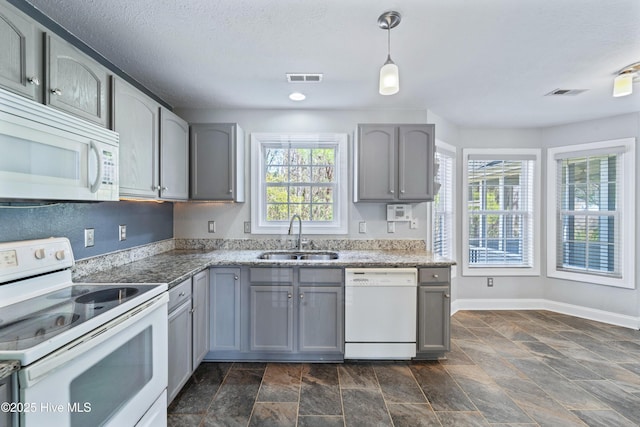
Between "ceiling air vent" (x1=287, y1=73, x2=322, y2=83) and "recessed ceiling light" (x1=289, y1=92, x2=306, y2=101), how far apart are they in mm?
252

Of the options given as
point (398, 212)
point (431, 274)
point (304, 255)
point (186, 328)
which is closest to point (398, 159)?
point (398, 212)

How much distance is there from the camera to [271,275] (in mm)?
2404

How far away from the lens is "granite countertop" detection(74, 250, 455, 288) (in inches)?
70.9

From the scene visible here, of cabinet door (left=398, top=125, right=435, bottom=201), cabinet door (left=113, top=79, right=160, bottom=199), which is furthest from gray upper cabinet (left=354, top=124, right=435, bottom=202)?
cabinet door (left=113, top=79, right=160, bottom=199)

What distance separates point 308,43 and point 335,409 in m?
2.47

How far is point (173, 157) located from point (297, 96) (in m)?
1.28

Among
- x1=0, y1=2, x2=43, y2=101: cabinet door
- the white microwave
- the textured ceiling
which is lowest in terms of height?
the white microwave

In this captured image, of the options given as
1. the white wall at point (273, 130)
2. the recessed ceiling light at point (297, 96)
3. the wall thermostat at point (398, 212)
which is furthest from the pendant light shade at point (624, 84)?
the recessed ceiling light at point (297, 96)

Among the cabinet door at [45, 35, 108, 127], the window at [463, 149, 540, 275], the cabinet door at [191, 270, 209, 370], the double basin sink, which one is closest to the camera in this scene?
the cabinet door at [45, 35, 108, 127]

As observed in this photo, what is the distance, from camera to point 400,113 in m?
3.11

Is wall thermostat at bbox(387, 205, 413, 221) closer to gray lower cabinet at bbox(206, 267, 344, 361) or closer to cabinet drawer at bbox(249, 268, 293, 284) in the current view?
gray lower cabinet at bbox(206, 267, 344, 361)

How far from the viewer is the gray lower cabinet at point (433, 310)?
2412 mm

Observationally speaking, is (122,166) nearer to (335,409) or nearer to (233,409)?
(233,409)

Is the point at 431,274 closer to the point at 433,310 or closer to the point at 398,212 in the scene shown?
Result: the point at 433,310
